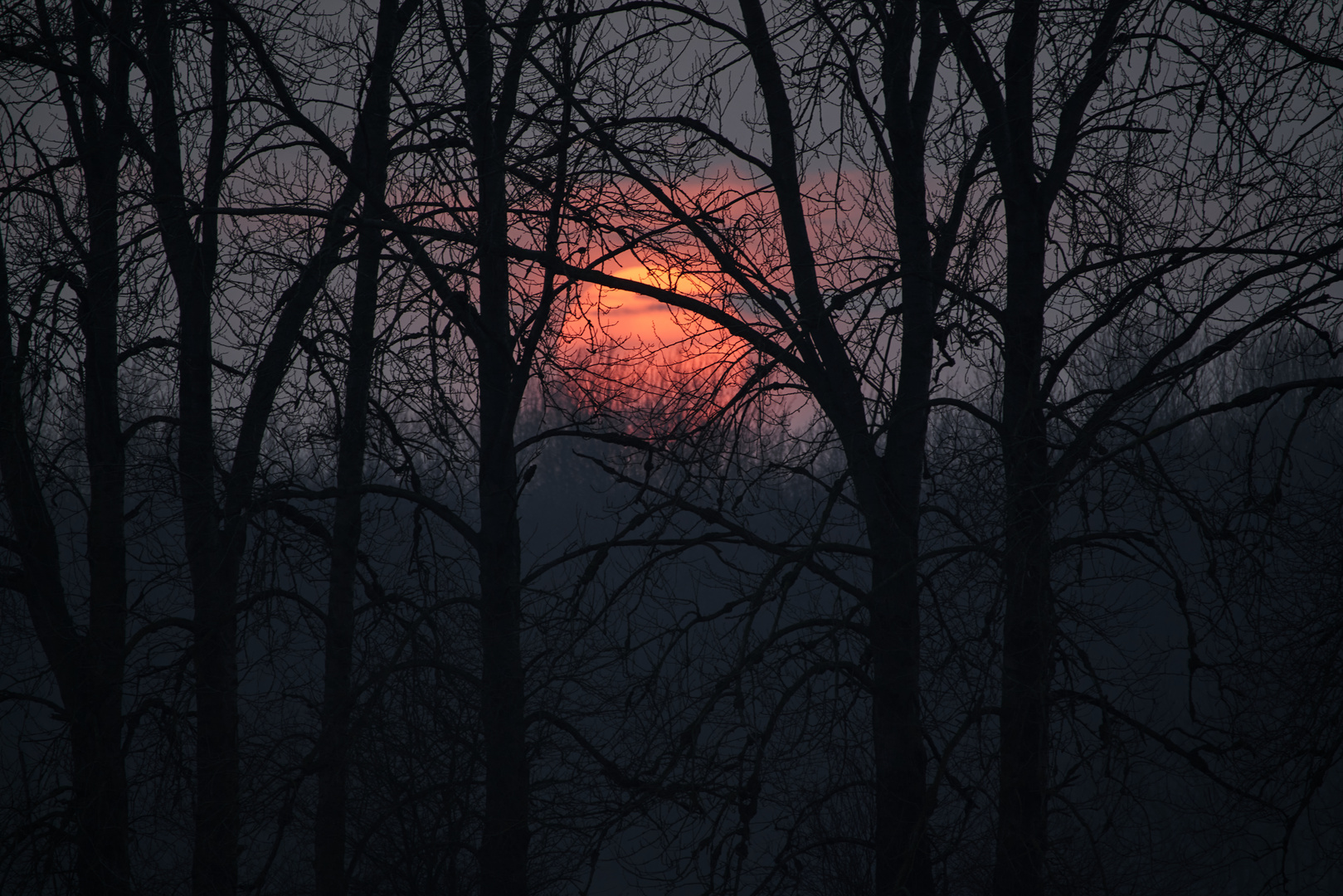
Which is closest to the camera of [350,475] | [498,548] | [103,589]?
[498,548]

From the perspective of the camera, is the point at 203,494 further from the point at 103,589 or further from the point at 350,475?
the point at 103,589

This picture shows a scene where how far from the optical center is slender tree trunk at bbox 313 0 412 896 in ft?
22.9

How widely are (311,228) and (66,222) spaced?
2.21 metres

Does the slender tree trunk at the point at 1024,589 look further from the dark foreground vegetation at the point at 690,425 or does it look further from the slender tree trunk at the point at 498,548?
the slender tree trunk at the point at 498,548

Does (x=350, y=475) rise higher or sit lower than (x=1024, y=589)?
higher

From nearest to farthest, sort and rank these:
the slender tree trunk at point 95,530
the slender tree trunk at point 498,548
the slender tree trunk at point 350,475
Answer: the slender tree trunk at point 498,548 < the slender tree trunk at point 95,530 < the slender tree trunk at point 350,475

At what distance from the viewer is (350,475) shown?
26.3ft

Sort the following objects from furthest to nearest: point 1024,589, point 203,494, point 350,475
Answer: point 350,475, point 203,494, point 1024,589

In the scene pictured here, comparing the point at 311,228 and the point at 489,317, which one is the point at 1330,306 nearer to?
the point at 489,317

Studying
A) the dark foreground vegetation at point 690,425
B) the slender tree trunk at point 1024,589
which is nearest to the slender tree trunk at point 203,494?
the dark foreground vegetation at point 690,425

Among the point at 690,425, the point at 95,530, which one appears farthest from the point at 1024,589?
the point at 95,530

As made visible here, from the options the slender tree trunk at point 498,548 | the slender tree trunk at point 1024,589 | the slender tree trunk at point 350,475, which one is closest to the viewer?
the slender tree trunk at point 1024,589

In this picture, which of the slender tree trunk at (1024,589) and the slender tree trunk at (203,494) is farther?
the slender tree trunk at (203,494)

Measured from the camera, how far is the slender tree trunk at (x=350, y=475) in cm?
698
